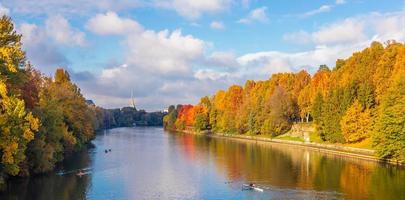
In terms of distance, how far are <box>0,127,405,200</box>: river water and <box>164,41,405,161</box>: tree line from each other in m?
6.15

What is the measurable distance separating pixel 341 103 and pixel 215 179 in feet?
131

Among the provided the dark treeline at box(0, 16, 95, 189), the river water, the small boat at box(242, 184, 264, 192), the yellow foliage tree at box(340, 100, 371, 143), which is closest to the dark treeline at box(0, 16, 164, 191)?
the dark treeline at box(0, 16, 95, 189)

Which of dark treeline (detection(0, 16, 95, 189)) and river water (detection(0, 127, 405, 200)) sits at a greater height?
dark treeline (detection(0, 16, 95, 189))

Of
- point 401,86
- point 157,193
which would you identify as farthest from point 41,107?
point 401,86

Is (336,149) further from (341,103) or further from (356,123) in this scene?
(341,103)

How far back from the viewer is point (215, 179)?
54031 mm

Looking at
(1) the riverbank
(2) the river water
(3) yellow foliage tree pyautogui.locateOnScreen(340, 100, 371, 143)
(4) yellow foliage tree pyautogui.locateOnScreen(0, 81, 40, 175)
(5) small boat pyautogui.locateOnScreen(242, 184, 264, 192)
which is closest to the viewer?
(4) yellow foliage tree pyautogui.locateOnScreen(0, 81, 40, 175)

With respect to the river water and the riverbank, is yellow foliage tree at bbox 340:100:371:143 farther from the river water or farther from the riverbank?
the river water

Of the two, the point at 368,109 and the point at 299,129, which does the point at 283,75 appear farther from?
the point at 368,109

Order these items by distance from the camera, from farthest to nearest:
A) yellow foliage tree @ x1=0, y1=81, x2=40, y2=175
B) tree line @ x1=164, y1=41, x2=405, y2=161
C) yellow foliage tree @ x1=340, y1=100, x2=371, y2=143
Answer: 1. yellow foliage tree @ x1=340, y1=100, x2=371, y2=143
2. tree line @ x1=164, y1=41, x2=405, y2=161
3. yellow foliage tree @ x1=0, y1=81, x2=40, y2=175

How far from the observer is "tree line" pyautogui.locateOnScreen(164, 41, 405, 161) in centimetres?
6525

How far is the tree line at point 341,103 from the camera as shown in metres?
65.2

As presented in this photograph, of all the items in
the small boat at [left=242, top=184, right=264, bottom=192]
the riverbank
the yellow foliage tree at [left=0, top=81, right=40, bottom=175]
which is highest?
the yellow foliage tree at [left=0, top=81, right=40, bottom=175]

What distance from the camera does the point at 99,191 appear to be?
A: 152 feet
